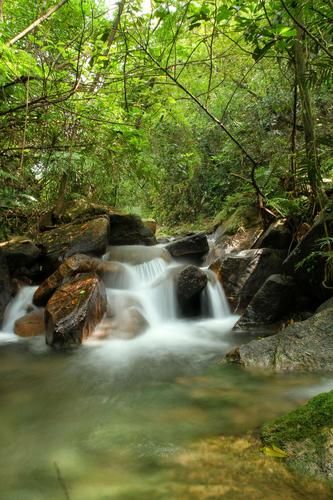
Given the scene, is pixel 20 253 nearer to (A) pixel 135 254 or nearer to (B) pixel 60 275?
(B) pixel 60 275

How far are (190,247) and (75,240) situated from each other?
304 cm

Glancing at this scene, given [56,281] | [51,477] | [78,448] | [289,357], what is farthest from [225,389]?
[56,281]

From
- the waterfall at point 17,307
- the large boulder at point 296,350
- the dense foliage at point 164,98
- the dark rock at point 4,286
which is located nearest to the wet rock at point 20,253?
the dark rock at point 4,286

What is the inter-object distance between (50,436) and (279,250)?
18.0ft

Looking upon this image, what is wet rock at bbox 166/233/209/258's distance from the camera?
9.43m

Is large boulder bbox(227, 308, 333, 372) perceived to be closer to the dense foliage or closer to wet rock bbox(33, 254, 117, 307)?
the dense foliage

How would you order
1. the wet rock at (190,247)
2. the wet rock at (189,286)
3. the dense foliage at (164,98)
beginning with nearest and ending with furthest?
the dense foliage at (164,98), the wet rock at (189,286), the wet rock at (190,247)

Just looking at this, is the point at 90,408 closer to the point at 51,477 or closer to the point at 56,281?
the point at 51,477

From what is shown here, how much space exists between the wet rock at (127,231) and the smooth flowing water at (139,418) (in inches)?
181

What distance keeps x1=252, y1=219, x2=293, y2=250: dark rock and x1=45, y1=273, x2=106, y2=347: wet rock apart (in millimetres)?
3617

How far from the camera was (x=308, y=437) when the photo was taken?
2.12 metres

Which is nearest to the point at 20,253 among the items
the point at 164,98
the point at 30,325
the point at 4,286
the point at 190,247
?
the point at 4,286

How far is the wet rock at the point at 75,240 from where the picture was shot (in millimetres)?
8078

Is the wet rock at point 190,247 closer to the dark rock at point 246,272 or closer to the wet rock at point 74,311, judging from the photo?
the dark rock at point 246,272
